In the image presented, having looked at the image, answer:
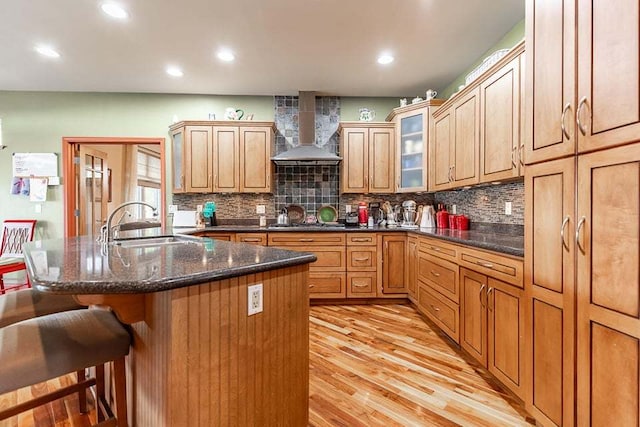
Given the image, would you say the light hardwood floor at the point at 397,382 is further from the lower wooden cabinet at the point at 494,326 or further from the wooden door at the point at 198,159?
the wooden door at the point at 198,159

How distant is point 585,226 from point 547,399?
852mm

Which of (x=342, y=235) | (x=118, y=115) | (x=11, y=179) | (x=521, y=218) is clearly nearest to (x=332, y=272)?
(x=342, y=235)

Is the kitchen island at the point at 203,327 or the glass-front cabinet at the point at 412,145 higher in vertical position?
the glass-front cabinet at the point at 412,145

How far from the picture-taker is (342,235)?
3.57 m

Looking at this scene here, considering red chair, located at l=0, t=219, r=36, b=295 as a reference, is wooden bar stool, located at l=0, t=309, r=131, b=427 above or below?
below

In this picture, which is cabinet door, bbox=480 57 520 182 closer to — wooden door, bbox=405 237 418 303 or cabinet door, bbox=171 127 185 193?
wooden door, bbox=405 237 418 303

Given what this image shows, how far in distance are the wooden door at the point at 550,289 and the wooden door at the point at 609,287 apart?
0.05 metres

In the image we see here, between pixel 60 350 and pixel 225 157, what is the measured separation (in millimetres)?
3093

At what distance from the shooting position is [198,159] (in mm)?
3928

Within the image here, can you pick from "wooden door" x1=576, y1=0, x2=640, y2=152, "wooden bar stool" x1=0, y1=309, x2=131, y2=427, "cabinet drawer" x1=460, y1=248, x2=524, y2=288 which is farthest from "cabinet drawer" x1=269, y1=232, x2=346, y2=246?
"wooden door" x1=576, y1=0, x2=640, y2=152

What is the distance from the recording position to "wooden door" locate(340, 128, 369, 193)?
392cm

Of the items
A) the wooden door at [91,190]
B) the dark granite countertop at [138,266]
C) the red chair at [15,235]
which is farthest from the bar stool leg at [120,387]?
the red chair at [15,235]

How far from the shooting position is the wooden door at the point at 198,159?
3.92m

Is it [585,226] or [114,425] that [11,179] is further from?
[585,226]
